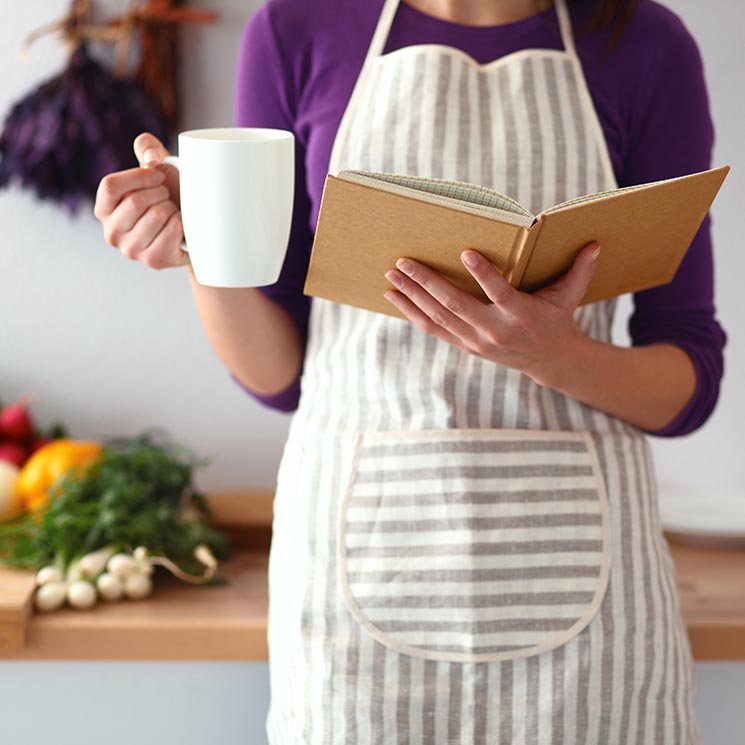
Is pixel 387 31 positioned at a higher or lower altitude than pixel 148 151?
higher

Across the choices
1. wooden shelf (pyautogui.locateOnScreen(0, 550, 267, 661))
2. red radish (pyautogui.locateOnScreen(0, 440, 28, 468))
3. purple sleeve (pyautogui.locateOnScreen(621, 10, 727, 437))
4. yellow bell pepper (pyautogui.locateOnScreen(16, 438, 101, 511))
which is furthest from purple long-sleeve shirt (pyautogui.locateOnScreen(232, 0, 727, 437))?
red radish (pyautogui.locateOnScreen(0, 440, 28, 468))

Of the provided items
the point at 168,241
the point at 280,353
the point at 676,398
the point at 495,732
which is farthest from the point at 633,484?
the point at 168,241

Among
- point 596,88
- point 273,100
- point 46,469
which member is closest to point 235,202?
point 273,100

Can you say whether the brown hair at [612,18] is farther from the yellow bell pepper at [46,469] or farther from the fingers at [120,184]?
the yellow bell pepper at [46,469]

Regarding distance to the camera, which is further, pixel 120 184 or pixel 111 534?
pixel 111 534

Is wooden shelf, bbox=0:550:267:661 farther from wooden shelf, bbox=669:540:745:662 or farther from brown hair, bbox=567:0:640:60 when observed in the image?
brown hair, bbox=567:0:640:60

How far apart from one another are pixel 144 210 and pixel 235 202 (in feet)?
0.39

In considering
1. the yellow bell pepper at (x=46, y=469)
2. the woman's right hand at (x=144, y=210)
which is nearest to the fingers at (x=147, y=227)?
the woman's right hand at (x=144, y=210)

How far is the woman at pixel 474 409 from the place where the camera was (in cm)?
85

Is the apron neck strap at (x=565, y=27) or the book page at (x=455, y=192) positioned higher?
the apron neck strap at (x=565, y=27)

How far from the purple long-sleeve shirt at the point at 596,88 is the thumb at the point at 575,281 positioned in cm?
24

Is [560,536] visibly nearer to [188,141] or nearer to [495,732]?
[495,732]

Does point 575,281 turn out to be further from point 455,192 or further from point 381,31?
point 381,31

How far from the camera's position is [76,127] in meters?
1.45
